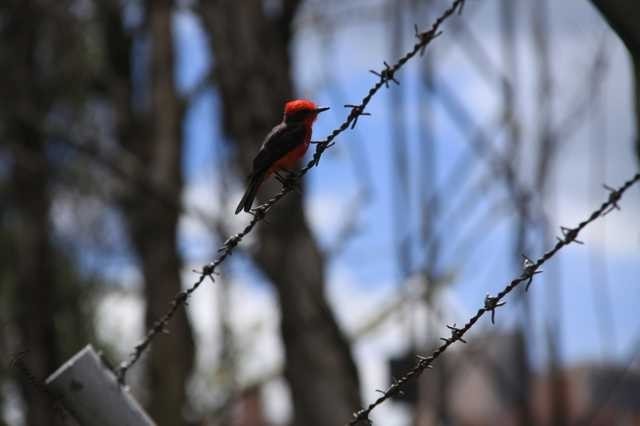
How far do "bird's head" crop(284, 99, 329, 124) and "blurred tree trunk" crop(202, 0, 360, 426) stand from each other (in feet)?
21.5

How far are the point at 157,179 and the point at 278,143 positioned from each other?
10844mm

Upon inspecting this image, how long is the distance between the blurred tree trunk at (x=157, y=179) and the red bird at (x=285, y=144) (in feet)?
29.3

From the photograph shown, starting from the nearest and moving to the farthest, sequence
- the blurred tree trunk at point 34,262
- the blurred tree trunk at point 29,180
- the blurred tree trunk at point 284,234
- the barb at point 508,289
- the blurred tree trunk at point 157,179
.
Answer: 1. the barb at point 508,289
2. the blurred tree trunk at point 284,234
3. the blurred tree trunk at point 157,179
4. the blurred tree trunk at point 34,262
5. the blurred tree trunk at point 29,180

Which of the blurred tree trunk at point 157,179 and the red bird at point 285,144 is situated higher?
the blurred tree trunk at point 157,179

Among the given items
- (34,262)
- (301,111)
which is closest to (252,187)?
(301,111)

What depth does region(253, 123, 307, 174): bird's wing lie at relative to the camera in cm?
338

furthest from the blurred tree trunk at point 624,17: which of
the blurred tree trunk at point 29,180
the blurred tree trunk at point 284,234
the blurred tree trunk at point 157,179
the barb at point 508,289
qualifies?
the blurred tree trunk at point 29,180

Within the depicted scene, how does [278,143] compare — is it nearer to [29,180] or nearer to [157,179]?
[157,179]

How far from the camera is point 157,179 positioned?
46.4 feet

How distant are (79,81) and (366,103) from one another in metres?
16.3

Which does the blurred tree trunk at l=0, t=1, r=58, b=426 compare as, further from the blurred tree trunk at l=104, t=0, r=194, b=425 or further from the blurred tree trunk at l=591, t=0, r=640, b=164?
the blurred tree trunk at l=591, t=0, r=640, b=164

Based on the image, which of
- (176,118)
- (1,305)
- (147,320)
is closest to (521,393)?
(147,320)

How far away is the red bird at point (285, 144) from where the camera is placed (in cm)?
329

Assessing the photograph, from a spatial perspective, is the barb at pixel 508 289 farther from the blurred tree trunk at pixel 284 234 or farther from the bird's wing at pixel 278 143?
the blurred tree trunk at pixel 284 234
